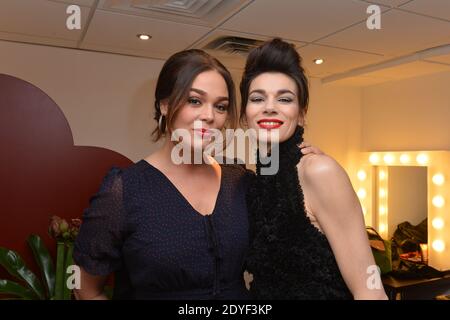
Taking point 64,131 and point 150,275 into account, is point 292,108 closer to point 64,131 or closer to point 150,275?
point 150,275

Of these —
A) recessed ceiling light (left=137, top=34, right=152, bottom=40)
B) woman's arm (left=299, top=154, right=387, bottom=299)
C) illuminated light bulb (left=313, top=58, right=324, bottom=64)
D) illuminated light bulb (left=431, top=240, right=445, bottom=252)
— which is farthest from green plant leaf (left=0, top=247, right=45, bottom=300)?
illuminated light bulb (left=431, top=240, right=445, bottom=252)

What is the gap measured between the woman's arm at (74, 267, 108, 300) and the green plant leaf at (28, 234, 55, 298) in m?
0.99

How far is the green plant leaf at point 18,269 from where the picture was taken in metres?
1.80

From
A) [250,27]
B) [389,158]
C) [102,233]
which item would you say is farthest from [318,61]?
[102,233]

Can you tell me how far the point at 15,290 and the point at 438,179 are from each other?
8.09 feet

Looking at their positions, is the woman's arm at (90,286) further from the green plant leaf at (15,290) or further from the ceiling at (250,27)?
the ceiling at (250,27)

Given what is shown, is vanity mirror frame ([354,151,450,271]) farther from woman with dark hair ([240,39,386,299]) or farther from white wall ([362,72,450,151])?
woman with dark hair ([240,39,386,299])

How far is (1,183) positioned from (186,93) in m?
1.61

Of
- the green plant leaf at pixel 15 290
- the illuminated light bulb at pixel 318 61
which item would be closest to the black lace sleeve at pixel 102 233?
the green plant leaf at pixel 15 290

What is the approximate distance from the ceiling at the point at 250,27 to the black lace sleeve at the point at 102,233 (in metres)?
0.94

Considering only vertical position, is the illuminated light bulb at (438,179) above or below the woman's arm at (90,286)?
above

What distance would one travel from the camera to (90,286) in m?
0.98
